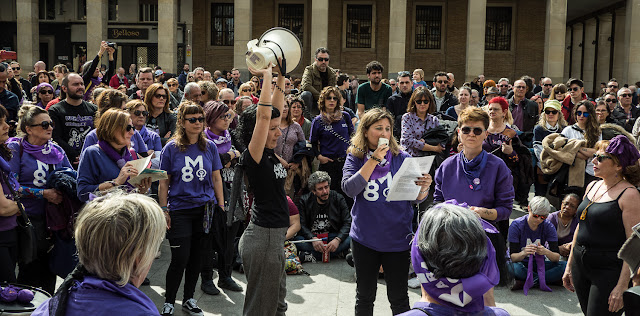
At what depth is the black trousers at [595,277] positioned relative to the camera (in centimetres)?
429

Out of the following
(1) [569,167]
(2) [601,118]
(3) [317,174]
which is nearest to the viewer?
(3) [317,174]

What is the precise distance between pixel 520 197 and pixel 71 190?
779cm

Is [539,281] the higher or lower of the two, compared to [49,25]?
lower

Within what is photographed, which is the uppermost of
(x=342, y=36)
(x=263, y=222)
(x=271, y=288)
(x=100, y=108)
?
(x=342, y=36)

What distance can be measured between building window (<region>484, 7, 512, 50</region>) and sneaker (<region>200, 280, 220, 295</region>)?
30.6 m

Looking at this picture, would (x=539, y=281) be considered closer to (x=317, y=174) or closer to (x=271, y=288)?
(x=317, y=174)

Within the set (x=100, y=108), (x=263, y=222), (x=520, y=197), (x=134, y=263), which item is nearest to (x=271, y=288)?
(x=263, y=222)

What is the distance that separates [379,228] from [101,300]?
2.67 metres

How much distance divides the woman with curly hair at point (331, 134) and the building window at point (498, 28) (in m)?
27.7

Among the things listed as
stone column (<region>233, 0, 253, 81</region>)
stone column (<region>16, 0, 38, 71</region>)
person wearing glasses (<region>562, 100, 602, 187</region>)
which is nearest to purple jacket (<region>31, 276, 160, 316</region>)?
person wearing glasses (<region>562, 100, 602, 187</region>)

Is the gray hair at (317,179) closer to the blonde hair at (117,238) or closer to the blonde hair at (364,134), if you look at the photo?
the blonde hair at (364,134)

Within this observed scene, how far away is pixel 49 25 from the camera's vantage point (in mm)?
32562

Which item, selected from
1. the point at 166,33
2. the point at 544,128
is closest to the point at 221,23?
the point at 166,33

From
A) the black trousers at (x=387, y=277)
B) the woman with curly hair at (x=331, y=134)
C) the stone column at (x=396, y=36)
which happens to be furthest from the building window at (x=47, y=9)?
the black trousers at (x=387, y=277)
